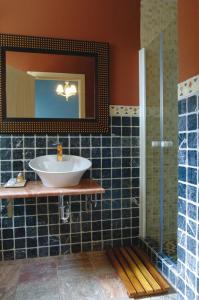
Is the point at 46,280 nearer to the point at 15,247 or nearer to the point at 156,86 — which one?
the point at 15,247

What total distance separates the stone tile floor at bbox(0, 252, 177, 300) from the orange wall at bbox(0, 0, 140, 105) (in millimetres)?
1472

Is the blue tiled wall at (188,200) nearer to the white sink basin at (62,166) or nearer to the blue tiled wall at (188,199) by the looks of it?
the blue tiled wall at (188,199)

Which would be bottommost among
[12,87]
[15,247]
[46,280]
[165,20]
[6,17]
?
[46,280]

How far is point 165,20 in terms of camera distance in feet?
7.68

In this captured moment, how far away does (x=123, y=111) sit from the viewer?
2.23 m

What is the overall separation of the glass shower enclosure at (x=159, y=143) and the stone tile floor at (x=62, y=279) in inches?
19.9

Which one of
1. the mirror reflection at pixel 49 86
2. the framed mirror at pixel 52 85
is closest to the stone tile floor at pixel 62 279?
the framed mirror at pixel 52 85

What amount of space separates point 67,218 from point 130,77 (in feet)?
4.69

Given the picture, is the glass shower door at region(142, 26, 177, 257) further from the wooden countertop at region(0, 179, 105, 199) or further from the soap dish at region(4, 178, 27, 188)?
the soap dish at region(4, 178, 27, 188)

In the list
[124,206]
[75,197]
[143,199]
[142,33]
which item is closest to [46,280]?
[75,197]

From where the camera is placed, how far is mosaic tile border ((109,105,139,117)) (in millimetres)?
2207

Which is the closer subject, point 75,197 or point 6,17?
point 6,17

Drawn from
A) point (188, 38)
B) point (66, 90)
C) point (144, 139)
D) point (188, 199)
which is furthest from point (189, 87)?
point (66, 90)

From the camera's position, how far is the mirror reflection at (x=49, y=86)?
202 centimetres
